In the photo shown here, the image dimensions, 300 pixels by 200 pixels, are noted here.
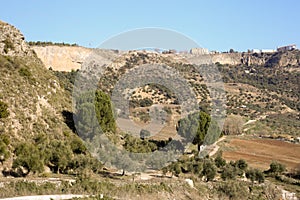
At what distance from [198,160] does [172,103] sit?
163ft

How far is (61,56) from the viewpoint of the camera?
105500mm

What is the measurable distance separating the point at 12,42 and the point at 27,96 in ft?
30.1

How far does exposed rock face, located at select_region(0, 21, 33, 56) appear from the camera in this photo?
127ft

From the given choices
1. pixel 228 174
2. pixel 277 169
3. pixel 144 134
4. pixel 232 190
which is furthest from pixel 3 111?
pixel 277 169

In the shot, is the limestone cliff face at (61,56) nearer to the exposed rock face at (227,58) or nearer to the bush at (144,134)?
the bush at (144,134)

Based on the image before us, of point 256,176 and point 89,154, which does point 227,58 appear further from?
Result: point 89,154

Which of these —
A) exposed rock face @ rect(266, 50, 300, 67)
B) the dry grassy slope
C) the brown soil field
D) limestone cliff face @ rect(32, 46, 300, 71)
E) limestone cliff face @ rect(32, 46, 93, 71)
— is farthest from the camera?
exposed rock face @ rect(266, 50, 300, 67)

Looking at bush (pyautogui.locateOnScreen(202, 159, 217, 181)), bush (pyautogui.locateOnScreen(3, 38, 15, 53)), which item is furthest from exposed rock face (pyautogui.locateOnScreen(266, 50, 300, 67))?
bush (pyautogui.locateOnScreen(3, 38, 15, 53))

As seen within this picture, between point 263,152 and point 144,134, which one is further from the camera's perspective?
point 263,152

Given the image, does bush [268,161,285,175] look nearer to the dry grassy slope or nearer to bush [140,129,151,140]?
bush [140,129,151,140]

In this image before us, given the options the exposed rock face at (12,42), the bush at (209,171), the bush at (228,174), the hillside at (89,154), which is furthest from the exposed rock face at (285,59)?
the exposed rock face at (12,42)

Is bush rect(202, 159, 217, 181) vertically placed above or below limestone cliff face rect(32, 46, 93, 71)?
below

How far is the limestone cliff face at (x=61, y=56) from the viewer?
10231 cm

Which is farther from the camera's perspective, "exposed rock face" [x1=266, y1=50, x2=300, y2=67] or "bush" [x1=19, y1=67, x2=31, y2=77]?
"exposed rock face" [x1=266, y1=50, x2=300, y2=67]
